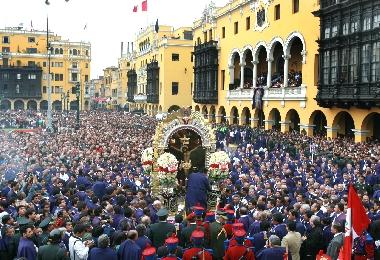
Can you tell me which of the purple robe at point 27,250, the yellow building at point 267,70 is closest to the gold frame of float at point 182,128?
the purple robe at point 27,250

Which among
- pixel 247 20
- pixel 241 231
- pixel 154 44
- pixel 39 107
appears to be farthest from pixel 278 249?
pixel 39 107

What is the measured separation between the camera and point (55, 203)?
12609 millimetres

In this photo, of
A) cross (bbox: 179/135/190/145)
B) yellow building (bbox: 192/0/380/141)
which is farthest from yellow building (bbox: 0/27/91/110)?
cross (bbox: 179/135/190/145)

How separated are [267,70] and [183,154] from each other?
29763mm

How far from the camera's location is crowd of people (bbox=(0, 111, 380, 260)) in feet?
28.9

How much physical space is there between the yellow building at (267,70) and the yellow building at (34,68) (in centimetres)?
3936

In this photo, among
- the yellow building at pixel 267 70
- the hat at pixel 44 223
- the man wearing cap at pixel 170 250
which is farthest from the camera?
the yellow building at pixel 267 70

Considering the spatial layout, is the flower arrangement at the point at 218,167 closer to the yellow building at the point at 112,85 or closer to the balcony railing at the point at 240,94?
the balcony railing at the point at 240,94

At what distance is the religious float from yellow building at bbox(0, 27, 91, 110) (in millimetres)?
69656

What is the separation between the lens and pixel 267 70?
45.0 m

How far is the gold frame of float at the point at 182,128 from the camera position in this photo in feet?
54.0

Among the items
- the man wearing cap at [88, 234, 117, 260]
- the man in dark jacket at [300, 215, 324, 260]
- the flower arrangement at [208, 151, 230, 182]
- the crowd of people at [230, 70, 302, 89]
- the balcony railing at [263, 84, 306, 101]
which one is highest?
the crowd of people at [230, 70, 302, 89]

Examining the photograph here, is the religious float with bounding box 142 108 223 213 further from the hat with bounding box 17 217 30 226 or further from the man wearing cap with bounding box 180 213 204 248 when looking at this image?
the hat with bounding box 17 217 30 226

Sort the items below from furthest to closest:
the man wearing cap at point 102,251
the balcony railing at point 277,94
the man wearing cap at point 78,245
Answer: the balcony railing at point 277,94 < the man wearing cap at point 78,245 < the man wearing cap at point 102,251
